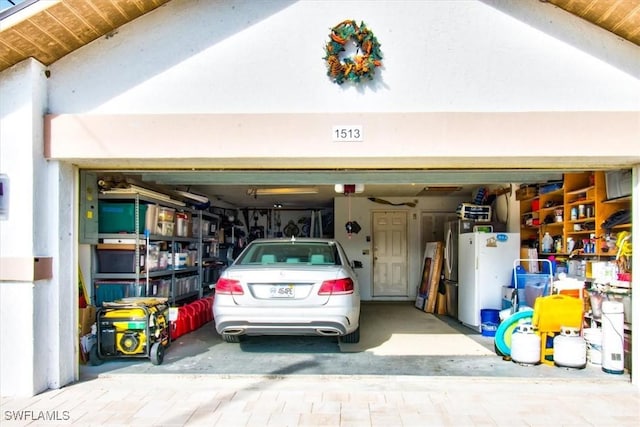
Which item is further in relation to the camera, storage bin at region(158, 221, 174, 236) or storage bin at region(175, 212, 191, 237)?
storage bin at region(175, 212, 191, 237)

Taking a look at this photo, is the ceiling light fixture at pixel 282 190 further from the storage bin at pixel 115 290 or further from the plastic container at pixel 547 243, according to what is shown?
the plastic container at pixel 547 243

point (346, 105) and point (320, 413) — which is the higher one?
point (346, 105)

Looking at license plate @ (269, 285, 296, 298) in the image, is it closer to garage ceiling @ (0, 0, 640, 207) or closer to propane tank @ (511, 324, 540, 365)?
garage ceiling @ (0, 0, 640, 207)

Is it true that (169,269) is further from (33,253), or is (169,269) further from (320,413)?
(320,413)

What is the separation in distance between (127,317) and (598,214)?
18.8ft

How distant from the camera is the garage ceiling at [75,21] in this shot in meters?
3.98

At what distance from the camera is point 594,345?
5270 mm

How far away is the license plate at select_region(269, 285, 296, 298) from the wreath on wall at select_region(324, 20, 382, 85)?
2.31m

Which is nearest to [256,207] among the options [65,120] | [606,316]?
[65,120]

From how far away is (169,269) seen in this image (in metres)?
7.62

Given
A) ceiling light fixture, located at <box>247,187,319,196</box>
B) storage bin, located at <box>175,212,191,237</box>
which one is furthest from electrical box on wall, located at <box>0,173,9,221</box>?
ceiling light fixture, located at <box>247,187,319,196</box>

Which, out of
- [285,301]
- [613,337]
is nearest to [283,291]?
[285,301]

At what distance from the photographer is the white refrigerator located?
7.42m

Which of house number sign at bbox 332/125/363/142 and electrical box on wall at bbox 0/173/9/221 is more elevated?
house number sign at bbox 332/125/363/142
